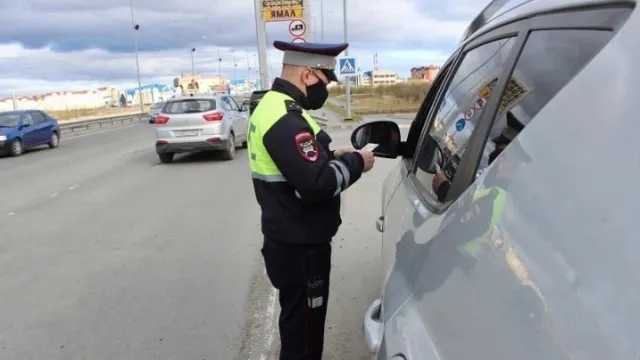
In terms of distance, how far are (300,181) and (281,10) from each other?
77.1 feet

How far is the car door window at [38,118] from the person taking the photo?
20.9m

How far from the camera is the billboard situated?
2475cm

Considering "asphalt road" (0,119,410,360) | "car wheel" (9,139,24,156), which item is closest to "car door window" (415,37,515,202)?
"asphalt road" (0,119,410,360)

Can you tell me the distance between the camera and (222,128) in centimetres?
1429

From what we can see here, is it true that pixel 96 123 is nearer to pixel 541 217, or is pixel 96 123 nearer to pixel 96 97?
pixel 541 217

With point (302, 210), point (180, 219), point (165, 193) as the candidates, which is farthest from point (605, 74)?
point (165, 193)

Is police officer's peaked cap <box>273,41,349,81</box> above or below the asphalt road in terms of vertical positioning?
above

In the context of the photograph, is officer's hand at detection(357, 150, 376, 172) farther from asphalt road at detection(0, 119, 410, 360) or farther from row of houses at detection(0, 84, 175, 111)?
row of houses at detection(0, 84, 175, 111)

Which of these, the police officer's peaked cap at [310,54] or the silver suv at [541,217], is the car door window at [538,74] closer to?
the silver suv at [541,217]

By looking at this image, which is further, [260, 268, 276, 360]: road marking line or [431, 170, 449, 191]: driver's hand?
[260, 268, 276, 360]: road marking line

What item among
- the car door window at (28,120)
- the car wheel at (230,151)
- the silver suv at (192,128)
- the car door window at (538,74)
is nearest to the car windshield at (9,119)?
the car door window at (28,120)

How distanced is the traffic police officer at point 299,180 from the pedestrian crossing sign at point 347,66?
2176 centimetres

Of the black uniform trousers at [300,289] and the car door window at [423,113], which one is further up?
the car door window at [423,113]

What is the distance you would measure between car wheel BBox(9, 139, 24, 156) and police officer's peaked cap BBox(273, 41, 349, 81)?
1838cm
